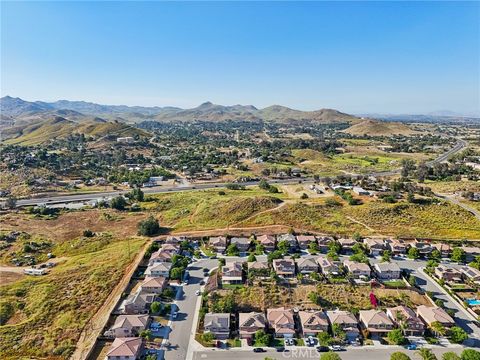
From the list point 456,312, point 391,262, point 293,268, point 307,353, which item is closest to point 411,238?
point 391,262

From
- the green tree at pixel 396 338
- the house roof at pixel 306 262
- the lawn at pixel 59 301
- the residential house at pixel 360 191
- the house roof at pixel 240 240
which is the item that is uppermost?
the residential house at pixel 360 191

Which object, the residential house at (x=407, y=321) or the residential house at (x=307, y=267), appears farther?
the residential house at (x=307, y=267)

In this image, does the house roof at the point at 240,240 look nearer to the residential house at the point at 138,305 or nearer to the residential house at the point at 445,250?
the residential house at the point at 138,305

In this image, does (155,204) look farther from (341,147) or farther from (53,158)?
(341,147)

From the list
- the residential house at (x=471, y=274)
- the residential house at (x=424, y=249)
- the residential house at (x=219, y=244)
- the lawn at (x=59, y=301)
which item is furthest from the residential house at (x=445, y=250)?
the lawn at (x=59, y=301)

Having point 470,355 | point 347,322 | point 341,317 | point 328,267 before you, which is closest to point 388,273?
point 328,267

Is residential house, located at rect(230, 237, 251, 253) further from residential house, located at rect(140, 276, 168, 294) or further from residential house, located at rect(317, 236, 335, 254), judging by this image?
residential house, located at rect(140, 276, 168, 294)
